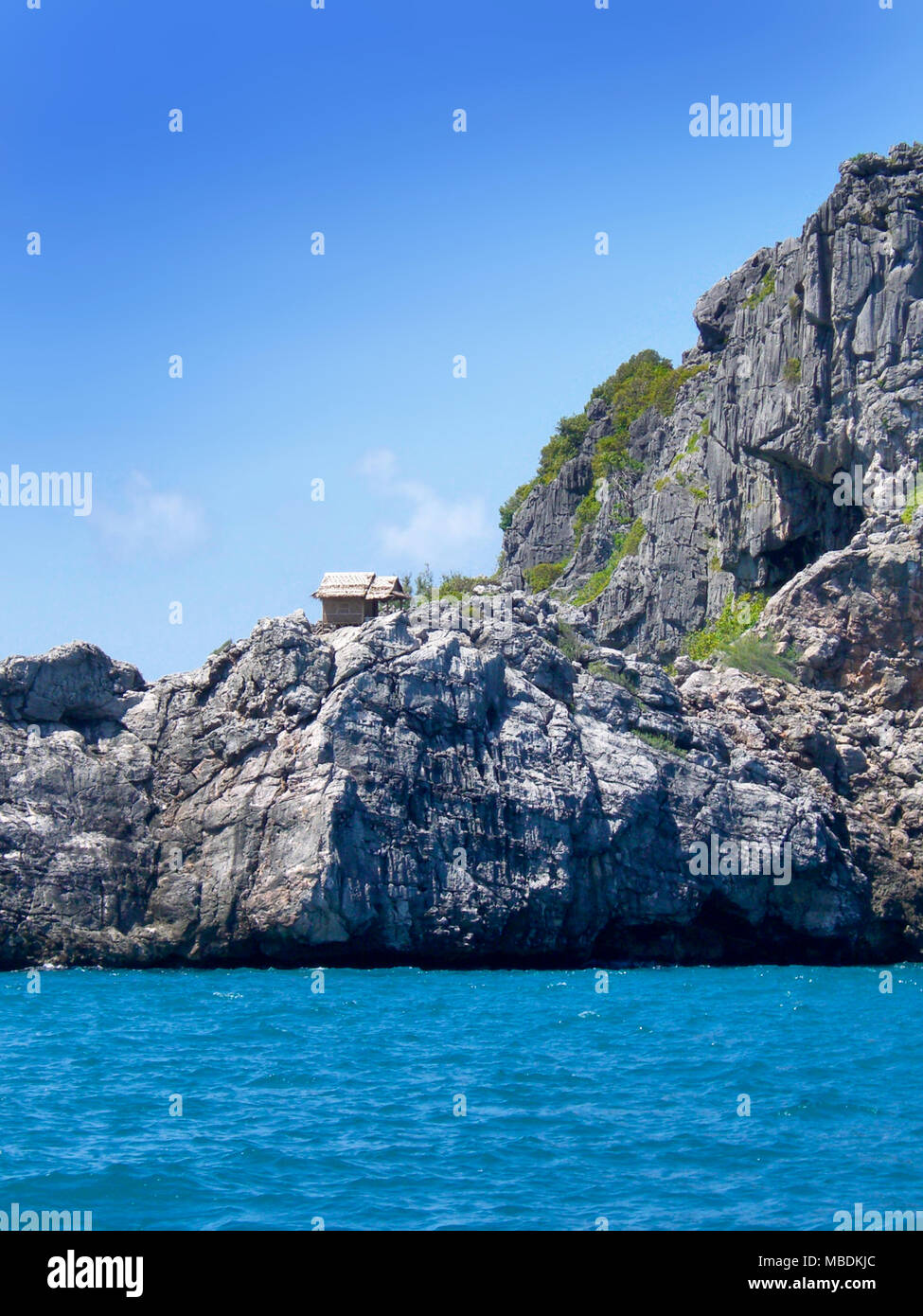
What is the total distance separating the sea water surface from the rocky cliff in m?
5.06

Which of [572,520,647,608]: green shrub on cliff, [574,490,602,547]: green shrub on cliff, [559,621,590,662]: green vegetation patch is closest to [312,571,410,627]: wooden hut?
[559,621,590,662]: green vegetation patch

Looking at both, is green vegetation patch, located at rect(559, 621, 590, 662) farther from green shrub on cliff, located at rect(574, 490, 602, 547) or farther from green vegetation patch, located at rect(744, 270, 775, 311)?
green shrub on cliff, located at rect(574, 490, 602, 547)

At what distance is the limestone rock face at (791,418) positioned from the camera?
55.5 metres

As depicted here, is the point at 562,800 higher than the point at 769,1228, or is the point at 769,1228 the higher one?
the point at 562,800

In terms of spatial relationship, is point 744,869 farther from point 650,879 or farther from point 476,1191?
point 476,1191

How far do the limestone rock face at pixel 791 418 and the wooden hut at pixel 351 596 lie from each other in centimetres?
1965

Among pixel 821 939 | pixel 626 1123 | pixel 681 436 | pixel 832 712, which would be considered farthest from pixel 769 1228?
pixel 681 436

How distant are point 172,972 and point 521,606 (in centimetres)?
1665

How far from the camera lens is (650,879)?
142 ft

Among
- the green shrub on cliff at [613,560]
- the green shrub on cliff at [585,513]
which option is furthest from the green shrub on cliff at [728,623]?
→ the green shrub on cliff at [585,513]

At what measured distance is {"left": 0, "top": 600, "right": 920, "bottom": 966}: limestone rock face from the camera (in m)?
40.9

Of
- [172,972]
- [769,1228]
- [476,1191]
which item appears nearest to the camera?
[769,1228]

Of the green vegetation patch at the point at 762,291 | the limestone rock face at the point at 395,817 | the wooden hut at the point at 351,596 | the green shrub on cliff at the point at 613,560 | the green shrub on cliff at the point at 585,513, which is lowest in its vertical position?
the limestone rock face at the point at 395,817

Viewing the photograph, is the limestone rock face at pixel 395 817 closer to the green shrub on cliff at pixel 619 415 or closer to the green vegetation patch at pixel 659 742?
the green vegetation patch at pixel 659 742
